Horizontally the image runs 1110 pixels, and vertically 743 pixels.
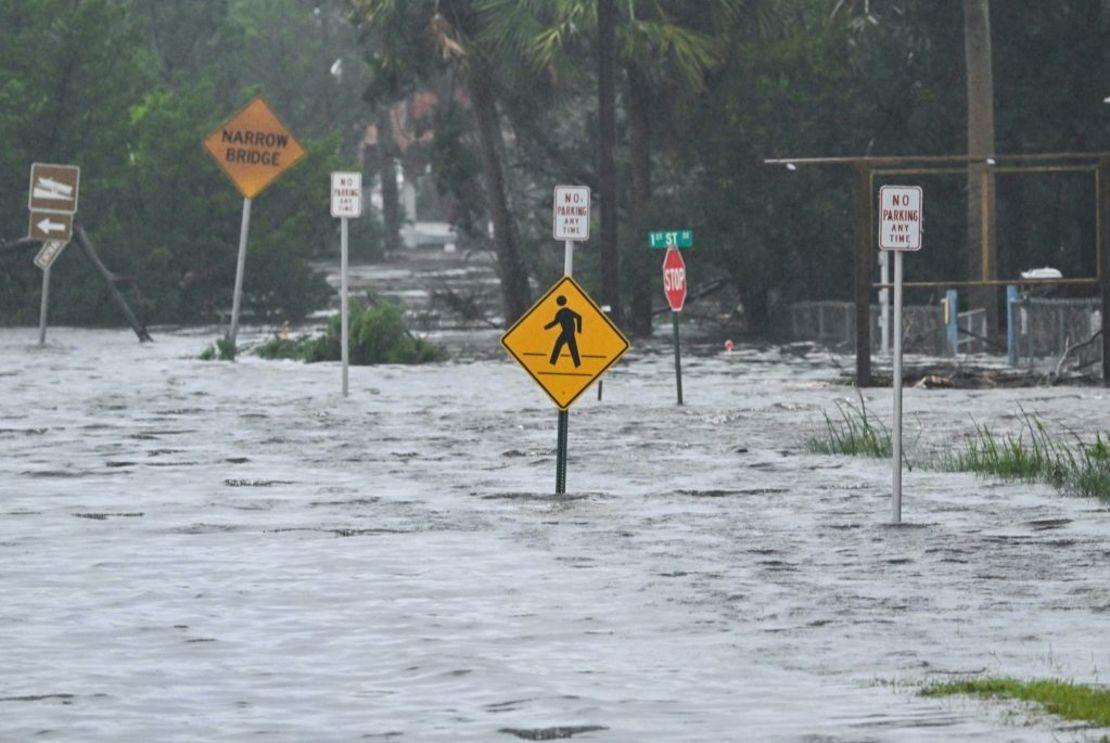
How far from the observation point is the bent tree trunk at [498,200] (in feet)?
169

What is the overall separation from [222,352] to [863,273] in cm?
1140

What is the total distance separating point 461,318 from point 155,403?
24.6 m

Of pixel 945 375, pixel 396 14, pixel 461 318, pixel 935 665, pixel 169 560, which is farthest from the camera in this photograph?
pixel 461 318

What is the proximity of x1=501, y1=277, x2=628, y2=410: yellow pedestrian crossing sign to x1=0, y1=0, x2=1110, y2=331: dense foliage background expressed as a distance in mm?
28748

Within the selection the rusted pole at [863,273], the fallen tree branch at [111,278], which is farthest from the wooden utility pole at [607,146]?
the rusted pole at [863,273]

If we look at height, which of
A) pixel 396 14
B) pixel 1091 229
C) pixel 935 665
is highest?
pixel 396 14

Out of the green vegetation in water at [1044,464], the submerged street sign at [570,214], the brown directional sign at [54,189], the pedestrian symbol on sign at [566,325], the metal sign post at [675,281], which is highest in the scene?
the brown directional sign at [54,189]

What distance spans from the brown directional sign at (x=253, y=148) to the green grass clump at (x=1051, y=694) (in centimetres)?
2973

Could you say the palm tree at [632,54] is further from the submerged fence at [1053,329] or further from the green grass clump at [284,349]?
the submerged fence at [1053,329]

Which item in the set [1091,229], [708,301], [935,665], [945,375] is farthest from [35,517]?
[708,301]

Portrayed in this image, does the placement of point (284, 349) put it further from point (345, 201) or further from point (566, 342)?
point (566, 342)

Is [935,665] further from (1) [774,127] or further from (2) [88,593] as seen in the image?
(1) [774,127]

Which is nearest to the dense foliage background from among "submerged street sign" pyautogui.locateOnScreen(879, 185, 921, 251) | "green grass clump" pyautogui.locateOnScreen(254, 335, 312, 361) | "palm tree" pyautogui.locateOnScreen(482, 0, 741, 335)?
"palm tree" pyautogui.locateOnScreen(482, 0, 741, 335)

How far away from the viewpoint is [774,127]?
51812 mm
